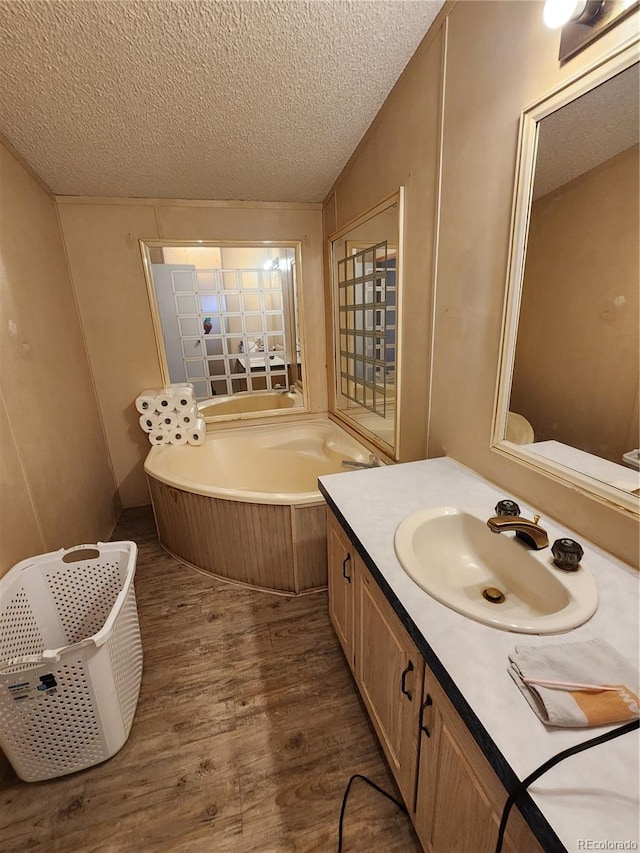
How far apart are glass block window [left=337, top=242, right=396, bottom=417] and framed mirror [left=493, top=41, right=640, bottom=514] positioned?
838mm

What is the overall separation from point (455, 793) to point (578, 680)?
0.38 metres

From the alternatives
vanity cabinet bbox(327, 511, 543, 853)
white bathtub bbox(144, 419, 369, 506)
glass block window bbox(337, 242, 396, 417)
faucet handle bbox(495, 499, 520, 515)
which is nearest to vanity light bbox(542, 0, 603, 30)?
glass block window bbox(337, 242, 396, 417)

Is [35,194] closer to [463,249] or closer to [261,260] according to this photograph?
[261,260]

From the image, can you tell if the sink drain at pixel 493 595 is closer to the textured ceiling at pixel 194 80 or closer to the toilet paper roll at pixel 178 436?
the textured ceiling at pixel 194 80

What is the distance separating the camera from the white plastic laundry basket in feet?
3.54

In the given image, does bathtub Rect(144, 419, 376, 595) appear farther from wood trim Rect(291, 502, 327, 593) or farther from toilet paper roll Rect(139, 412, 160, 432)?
toilet paper roll Rect(139, 412, 160, 432)

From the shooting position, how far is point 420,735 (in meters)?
0.84

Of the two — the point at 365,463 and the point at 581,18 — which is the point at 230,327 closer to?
the point at 365,463

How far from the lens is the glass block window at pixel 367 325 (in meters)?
1.92

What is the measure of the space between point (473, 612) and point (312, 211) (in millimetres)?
2994

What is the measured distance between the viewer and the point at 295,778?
1191mm

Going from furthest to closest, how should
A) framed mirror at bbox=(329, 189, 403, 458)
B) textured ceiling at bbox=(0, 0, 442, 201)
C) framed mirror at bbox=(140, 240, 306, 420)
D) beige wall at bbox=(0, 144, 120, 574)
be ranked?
1. framed mirror at bbox=(140, 240, 306, 420)
2. framed mirror at bbox=(329, 189, 403, 458)
3. beige wall at bbox=(0, 144, 120, 574)
4. textured ceiling at bbox=(0, 0, 442, 201)

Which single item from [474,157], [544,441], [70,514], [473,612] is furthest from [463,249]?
[70,514]

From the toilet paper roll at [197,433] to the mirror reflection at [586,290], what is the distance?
2.25m
